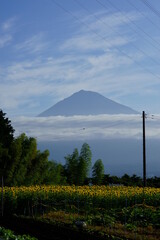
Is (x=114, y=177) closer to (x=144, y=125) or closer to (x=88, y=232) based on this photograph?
(x=144, y=125)

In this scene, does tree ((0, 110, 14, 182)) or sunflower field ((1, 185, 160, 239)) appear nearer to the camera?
sunflower field ((1, 185, 160, 239))

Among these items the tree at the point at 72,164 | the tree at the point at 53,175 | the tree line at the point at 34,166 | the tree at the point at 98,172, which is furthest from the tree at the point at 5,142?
the tree at the point at 98,172

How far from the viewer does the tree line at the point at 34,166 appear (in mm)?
30431

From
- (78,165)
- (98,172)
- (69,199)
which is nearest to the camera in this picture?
(69,199)

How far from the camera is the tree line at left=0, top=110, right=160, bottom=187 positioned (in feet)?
99.8

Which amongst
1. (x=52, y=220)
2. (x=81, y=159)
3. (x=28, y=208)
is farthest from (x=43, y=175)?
(x=52, y=220)

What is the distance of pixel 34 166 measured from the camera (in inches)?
1273

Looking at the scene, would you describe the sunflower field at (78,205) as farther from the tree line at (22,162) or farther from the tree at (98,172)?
the tree at (98,172)

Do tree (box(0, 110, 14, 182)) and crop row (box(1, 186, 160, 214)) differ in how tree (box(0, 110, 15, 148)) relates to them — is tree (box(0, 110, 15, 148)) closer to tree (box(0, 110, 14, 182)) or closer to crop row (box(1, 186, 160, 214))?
tree (box(0, 110, 14, 182))

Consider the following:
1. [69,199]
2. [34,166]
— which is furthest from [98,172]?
[69,199]

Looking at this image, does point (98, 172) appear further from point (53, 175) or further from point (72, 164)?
point (53, 175)

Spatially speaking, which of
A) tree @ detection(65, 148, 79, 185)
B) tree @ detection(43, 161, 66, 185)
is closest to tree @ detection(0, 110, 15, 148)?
tree @ detection(43, 161, 66, 185)

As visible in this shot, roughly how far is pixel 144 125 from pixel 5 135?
403 inches

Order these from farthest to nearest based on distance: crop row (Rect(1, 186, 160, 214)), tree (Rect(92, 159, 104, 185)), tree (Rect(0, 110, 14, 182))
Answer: tree (Rect(92, 159, 104, 185))
tree (Rect(0, 110, 14, 182))
crop row (Rect(1, 186, 160, 214))
